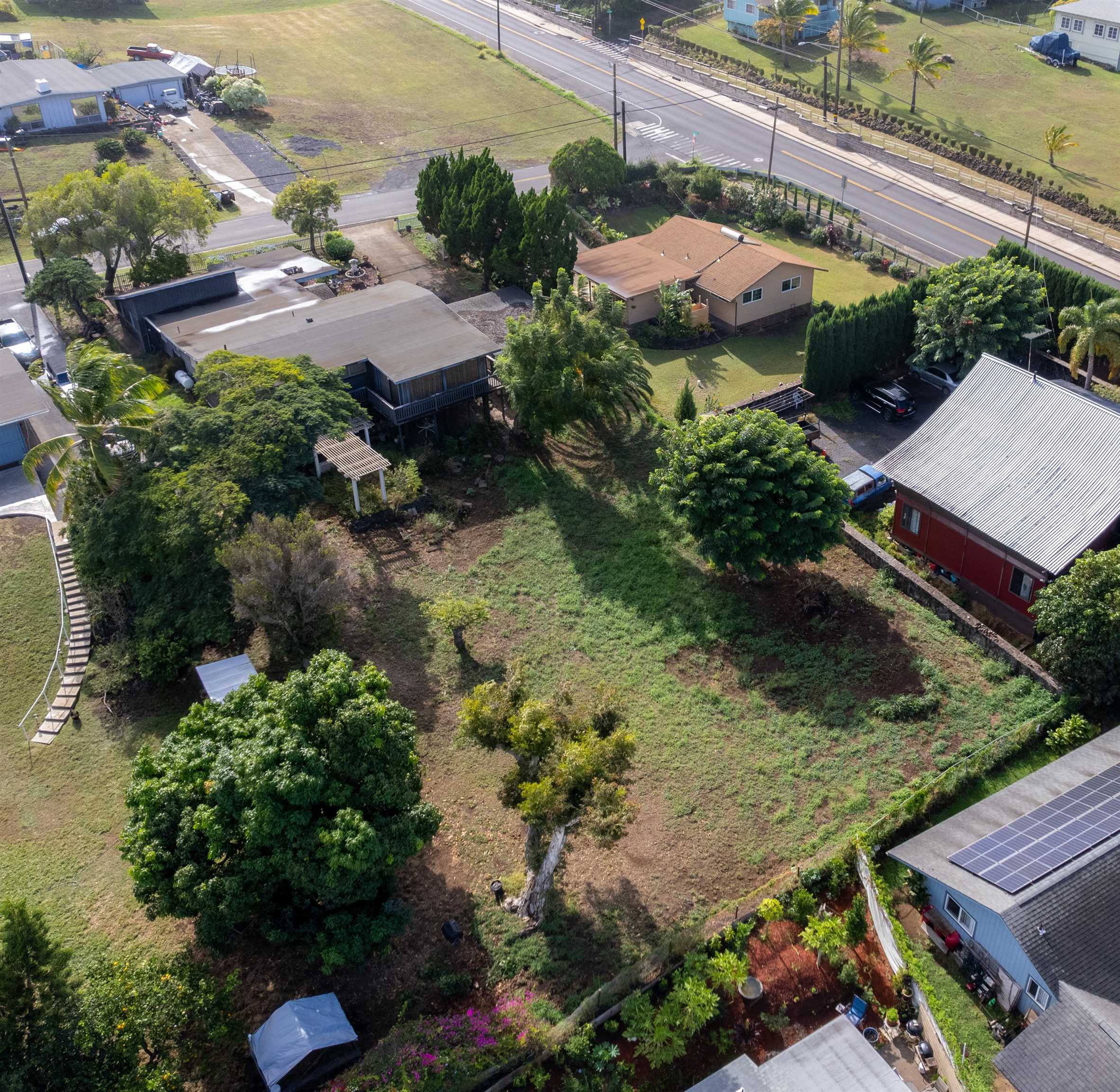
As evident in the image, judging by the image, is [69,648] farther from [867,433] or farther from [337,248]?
[867,433]

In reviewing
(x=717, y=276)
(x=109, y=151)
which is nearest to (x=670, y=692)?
(x=717, y=276)

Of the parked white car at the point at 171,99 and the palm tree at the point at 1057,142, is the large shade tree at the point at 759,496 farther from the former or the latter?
the parked white car at the point at 171,99

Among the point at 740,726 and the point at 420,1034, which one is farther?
the point at 740,726

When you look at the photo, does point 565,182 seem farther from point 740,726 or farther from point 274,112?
point 740,726

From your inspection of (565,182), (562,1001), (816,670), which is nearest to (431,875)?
(562,1001)

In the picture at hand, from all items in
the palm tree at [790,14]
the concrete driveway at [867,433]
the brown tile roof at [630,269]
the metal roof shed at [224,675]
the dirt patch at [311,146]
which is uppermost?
the palm tree at [790,14]

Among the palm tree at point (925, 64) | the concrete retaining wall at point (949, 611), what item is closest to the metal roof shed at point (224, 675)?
the concrete retaining wall at point (949, 611)

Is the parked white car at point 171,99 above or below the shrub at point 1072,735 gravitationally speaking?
above
